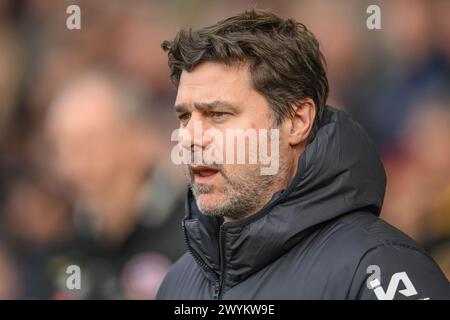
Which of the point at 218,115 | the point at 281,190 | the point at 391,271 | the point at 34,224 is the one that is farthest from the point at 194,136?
the point at 34,224

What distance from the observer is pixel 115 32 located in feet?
12.7

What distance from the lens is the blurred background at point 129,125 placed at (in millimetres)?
3408

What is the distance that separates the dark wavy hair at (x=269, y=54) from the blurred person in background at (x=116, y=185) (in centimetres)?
163

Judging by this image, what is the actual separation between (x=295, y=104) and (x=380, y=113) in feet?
5.08

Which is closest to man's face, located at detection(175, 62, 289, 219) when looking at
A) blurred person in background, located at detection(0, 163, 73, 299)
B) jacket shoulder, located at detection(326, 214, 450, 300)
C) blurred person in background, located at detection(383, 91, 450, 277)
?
jacket shoulder, located at detection(326, 214, 450, 300)

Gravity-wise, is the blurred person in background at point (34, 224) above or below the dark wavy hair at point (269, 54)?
below

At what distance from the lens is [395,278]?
1621 mm

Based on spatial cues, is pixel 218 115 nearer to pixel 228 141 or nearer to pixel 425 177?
pixel 228 141

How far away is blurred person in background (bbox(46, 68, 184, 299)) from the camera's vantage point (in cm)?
363

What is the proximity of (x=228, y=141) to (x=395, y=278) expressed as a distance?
1.82 feet

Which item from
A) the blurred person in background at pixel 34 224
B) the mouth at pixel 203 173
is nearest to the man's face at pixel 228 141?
the mouth at pixel 203 173

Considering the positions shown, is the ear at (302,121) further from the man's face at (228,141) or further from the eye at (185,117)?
the eye at (185,117)
